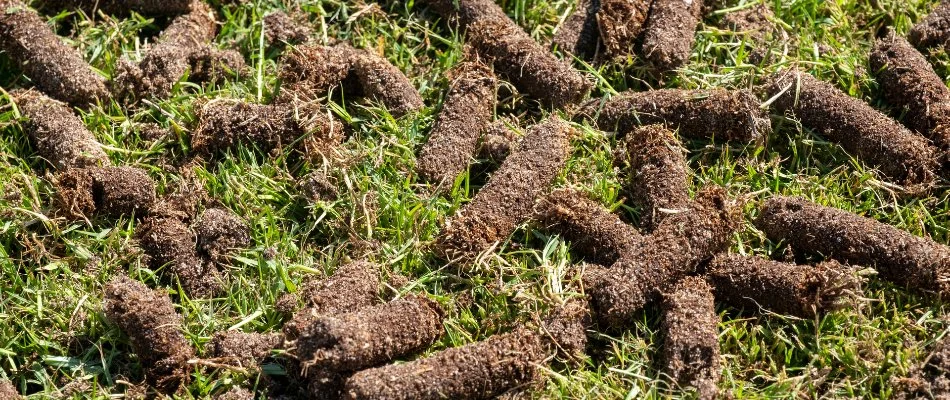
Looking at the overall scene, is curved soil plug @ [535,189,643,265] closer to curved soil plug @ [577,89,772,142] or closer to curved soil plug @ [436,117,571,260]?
curved soil plug @ [436,117,571,260]

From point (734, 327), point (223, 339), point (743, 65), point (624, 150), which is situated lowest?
point (223, 339)

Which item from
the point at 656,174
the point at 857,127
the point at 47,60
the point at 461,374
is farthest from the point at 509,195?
the point at 47,60

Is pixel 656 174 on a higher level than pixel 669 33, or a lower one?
lower

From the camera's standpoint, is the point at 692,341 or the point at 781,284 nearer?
the point at 692,341

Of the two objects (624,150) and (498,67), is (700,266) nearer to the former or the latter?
(624,150)

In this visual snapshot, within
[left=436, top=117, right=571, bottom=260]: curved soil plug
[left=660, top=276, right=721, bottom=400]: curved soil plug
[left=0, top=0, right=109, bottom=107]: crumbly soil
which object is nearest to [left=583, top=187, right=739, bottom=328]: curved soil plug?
[left=660, top=276, right=721, bottom=400]: curved soil plug

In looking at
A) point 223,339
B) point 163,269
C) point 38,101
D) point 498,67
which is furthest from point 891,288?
point 38,101

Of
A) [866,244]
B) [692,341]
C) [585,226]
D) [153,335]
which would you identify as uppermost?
[866,244]

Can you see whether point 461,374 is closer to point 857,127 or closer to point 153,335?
point 153,335
